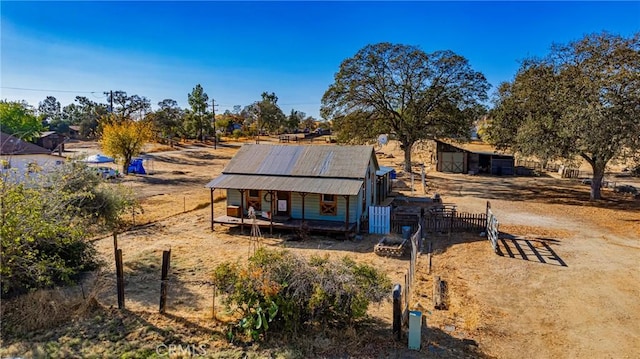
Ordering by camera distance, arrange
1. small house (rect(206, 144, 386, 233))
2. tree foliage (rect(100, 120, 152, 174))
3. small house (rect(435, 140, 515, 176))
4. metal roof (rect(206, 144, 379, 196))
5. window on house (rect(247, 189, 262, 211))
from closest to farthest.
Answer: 1. small house (rect(206, 144, 386, 233))
2. metal roof (rect(206, 144, 379, 196))
3. window on house (rect(247, 189, 262, 211))
4. tree foliage (rect(100, 120, 152, 174))
5. small house (rect(435, 140, 515, 176))

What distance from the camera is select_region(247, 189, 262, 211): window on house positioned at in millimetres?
19766

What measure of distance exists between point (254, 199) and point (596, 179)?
22322 mm

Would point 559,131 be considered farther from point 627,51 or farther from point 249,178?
point 249,178

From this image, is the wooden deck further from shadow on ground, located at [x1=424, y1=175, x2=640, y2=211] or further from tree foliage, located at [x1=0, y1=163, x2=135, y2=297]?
shadow on ground, located at [x1=424, y1=175, x2=640, y2=211]

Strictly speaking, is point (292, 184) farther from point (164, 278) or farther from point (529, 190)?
point (529, 190)

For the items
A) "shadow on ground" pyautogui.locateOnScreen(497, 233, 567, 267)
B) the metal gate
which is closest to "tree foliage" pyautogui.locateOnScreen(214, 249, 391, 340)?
"shadow on ground" pyautogui.locateOnScreen(497, 233, 567, 267)

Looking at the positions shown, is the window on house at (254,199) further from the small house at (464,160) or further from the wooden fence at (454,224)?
the small house at (464,160)


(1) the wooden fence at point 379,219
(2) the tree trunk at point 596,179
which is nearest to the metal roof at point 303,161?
(1) the wooden fence at point 379,219

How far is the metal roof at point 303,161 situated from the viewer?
63.4 ft

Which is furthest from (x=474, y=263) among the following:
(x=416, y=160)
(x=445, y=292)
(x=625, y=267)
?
(x=416, y=160)

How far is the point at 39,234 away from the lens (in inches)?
350

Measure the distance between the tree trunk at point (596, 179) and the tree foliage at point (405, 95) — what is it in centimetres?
1217

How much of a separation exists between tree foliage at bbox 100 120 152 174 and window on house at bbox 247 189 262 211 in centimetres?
2311

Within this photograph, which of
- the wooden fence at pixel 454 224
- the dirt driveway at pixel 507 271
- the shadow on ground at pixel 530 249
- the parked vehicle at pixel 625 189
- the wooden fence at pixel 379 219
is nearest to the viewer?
the dirt driveway at pixel 507 271
